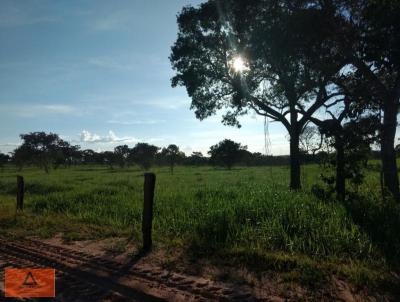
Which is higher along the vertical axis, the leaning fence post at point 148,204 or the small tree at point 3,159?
the small tree at point 3,159

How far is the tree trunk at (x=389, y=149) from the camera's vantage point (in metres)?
11.0

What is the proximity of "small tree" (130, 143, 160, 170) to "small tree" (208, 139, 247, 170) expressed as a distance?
1192cm

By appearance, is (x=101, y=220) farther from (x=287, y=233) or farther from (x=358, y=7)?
(x=358, y=7)

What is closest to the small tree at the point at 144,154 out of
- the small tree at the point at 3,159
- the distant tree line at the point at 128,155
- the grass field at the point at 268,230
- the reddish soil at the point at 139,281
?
the distant tree line at the point at 128,155

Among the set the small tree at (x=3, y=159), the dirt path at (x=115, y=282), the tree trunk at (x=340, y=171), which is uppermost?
the small tree at (x=3, y=159)

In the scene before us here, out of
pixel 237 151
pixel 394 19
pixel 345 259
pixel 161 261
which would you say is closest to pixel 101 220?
pixel 161 261

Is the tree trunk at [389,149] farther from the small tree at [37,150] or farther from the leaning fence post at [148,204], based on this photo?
the small tree at [37,150]

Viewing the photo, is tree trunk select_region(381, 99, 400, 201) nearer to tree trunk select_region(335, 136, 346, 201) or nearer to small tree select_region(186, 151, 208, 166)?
tree trunk select_region(335, 136, 346, 201)

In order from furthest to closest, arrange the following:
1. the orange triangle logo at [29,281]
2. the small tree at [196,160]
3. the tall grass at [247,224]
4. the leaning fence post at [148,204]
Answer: the small tree at [196,160]
the leaning fence post at [148,204]
the tall grass at [247,224]
the orange triangle logo at [29,281]

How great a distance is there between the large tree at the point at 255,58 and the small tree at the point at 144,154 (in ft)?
160

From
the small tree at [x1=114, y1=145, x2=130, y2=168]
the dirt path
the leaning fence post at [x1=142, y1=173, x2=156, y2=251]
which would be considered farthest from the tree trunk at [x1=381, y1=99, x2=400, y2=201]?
the small tree at [x1=114, y1=145, x2=130, y2=168]

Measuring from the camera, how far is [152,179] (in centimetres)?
681

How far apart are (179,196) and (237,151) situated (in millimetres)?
61212

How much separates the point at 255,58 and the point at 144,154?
59.5 metres
